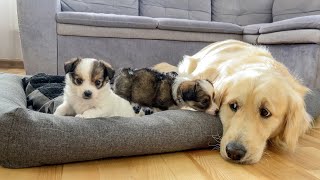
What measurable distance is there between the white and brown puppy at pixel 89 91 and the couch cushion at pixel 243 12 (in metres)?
3.95

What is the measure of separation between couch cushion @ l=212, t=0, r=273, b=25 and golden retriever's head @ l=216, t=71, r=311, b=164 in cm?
370

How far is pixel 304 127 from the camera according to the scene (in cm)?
188

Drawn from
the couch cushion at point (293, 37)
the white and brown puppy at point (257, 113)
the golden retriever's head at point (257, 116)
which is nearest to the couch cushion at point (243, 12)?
the couch cushion at point (293, 37)

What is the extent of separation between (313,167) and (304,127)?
12.3 inches

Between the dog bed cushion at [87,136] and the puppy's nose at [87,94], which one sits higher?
the puppy's nose at [87,94]

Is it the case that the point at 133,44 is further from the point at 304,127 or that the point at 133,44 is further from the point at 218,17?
the point at 304,127

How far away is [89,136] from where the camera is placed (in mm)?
1459

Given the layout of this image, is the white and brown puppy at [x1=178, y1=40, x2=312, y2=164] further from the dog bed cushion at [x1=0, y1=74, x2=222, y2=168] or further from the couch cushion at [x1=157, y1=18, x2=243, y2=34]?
the couch cushion at [x1=157, y1=18, x2=243, y2=34]

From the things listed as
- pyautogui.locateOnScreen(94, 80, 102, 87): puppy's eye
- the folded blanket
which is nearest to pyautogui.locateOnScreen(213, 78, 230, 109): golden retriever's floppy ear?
pyautogui.locateOnScreen(94, 80, 102, 87): puppy's eye

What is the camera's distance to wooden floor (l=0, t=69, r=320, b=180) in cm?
137

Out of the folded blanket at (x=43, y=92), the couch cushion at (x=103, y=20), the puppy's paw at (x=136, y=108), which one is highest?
the couch cushion at (x=103, y=20)

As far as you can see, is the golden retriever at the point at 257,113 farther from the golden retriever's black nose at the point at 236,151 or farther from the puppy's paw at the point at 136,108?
the puppy's paw at the point at 136,108

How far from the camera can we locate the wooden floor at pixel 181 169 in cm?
137

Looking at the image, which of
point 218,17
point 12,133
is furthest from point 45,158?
point 218,17
